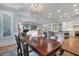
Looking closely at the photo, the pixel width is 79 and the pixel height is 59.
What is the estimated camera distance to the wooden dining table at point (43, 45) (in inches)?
86.9

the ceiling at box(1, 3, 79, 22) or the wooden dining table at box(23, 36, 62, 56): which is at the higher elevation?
the ceiling at box(1, 3, 79, 22)

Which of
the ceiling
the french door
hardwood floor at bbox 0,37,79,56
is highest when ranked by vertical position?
the ceiling

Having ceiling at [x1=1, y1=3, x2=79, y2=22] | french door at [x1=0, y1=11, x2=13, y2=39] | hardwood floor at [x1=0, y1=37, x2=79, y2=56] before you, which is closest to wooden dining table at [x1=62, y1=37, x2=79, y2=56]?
hardwood floor at [x1=0, y1=37, x2=79, y2=56]

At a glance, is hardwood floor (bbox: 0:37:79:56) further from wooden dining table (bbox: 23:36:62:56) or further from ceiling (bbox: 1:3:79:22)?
ceiling (bbox: 1:3:79:22)

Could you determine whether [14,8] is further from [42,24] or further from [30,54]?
[30,54]

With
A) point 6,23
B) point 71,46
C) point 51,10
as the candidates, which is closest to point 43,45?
point 71,46

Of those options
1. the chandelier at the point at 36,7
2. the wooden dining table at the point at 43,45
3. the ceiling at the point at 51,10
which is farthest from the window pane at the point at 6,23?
the chandelier at the point at 36,7

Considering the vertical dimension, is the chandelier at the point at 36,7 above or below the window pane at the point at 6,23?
above

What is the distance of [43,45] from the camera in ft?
7.68

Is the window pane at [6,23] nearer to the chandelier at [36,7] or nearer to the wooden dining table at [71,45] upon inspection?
the chandelier at [36,7]

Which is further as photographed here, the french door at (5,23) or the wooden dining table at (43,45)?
the french door at (5,23)

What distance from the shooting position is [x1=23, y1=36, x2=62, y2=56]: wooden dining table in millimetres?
2206

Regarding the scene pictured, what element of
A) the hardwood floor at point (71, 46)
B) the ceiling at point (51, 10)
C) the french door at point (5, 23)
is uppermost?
the ceiling at point (51, 10)

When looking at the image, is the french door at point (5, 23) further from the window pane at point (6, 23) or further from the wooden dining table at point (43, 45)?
the wooden dining table at point (43, 45)
